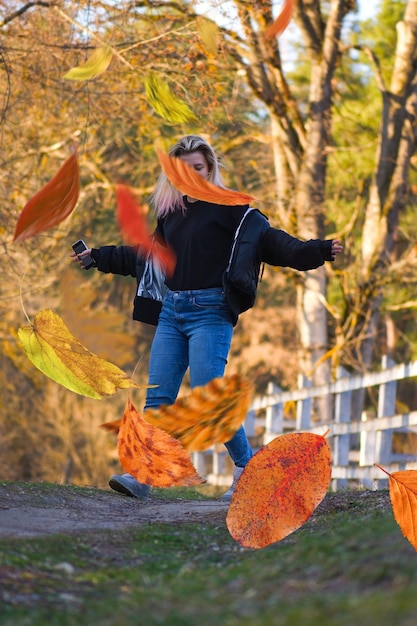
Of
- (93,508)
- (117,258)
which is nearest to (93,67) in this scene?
(117,258)

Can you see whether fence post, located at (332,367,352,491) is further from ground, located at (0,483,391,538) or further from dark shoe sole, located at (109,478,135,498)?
dark shoe sole, located at (109,478,135,498)

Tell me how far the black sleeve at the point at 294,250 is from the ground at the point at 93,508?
1093 mm

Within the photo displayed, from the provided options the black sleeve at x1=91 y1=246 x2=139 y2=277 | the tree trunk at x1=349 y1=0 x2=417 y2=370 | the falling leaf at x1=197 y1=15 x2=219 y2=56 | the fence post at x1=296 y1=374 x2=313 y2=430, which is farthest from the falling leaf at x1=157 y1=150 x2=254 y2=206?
the tree trunk at x1=349 y1=0 x2=417 y2=370

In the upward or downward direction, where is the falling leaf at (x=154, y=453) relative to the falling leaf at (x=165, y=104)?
downward

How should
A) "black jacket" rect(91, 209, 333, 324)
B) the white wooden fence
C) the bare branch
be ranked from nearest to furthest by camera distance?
1. "black jacket" rect(91, 209, 333, 324)
2. the bare branch
3. the white wooden fence

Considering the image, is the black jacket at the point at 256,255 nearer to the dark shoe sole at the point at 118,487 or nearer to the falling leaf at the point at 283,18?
the dark shoe sole at the point at 118,487

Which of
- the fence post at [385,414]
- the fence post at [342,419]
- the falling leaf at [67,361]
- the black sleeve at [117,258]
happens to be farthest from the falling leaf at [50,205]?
the fence post at [342,419]

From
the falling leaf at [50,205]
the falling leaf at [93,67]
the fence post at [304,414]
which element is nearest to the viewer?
the falling leaf at [50,205]

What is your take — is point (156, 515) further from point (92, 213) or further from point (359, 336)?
point (92, 213)

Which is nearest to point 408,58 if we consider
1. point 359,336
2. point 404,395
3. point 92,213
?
point 359,336

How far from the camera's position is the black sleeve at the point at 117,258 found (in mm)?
4977

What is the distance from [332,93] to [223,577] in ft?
32.7

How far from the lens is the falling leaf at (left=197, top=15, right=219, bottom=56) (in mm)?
7363

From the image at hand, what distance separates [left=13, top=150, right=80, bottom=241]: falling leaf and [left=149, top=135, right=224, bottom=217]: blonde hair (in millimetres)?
441
